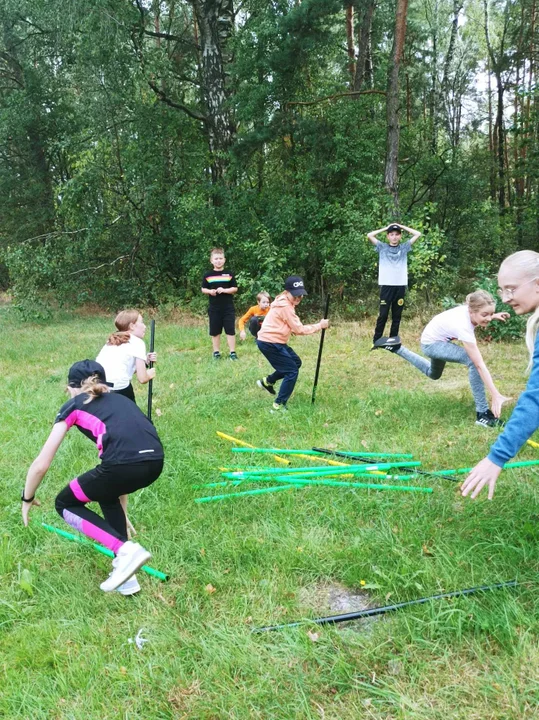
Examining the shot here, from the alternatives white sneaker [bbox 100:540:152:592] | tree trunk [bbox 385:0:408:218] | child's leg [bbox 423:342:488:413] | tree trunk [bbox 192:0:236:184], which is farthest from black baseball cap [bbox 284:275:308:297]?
tree trunk [bbox 192:0:236:184]

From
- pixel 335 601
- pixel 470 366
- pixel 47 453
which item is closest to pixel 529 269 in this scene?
pixel 335 601

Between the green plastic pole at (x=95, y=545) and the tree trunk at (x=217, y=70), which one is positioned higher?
the tree trunk at (x=217, y=70)

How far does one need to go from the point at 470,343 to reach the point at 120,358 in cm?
340

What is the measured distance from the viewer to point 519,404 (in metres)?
2.42

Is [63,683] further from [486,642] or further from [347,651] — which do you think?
[486,642]

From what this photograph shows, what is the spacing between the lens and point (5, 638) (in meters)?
2.87

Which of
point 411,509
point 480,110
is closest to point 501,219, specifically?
point 480,110

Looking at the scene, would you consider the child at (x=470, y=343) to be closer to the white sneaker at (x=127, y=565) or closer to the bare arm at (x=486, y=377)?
the bare arm at (x=486, y=377)

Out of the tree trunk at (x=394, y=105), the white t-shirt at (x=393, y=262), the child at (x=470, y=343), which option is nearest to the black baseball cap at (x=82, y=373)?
the child at (x=470, y=343)

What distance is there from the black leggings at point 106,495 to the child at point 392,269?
6312 mm

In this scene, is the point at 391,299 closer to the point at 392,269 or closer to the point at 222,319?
the point at 392,269

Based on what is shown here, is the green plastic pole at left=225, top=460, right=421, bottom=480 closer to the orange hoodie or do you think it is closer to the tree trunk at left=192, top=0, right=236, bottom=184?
the orange hoodie

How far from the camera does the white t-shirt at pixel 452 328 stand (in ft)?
17.8

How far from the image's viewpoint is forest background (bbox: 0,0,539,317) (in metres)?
12.6
